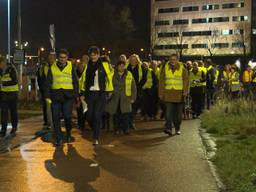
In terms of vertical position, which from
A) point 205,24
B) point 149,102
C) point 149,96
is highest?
point 205,24

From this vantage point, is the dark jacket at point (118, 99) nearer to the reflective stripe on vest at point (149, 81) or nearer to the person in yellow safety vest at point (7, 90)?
the person in yellow safety vest at point (7, 90)

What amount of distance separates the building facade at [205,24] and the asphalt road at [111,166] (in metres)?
86.8

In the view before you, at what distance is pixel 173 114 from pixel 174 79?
0.84 m

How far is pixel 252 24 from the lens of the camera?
101625 mm

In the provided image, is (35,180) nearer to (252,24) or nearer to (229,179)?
(229,179)

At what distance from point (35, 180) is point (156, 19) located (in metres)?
106

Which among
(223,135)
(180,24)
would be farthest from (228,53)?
(223,135)

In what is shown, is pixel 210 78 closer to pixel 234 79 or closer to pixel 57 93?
pixel 234 79

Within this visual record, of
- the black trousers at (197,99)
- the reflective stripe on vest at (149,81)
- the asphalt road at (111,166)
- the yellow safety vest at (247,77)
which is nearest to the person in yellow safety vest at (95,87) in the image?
the asphalt road at (111,166)

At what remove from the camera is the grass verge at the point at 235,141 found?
7.22m

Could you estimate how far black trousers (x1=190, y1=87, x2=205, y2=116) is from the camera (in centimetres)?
1642

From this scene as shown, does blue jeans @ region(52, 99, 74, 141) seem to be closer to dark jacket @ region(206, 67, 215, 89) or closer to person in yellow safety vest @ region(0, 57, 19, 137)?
person in yellow safety vest @ region(0, 57, 19, 137)

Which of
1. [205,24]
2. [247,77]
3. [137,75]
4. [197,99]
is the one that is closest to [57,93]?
[137,75]

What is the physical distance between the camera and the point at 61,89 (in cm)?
1045
